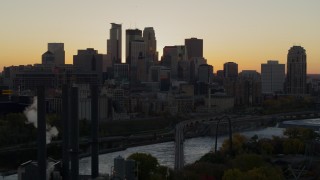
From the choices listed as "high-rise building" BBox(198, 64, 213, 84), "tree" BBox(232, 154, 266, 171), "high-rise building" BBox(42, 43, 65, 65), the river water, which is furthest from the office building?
"tree" BBox(232, 154, 266, 171)

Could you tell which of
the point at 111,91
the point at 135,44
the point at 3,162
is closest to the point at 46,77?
the point at 111,91

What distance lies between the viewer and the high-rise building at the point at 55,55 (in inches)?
2075

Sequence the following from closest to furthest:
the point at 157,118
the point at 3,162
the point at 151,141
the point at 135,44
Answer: the point at 3,162, the point at 151,141, the point at 157,118, the point at 135,44

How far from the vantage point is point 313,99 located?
51125 millimetres

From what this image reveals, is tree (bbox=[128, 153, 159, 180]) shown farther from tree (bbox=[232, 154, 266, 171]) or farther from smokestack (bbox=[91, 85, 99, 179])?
tree (bbox=[232, 154, 266, 171])

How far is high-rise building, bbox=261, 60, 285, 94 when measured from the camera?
71625 millimetres

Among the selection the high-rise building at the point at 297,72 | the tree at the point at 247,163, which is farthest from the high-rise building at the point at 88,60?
the tree at the point at 247,163

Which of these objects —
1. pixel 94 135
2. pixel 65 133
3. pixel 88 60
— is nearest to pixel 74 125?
pixel 65 133

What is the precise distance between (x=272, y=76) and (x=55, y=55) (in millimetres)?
26176

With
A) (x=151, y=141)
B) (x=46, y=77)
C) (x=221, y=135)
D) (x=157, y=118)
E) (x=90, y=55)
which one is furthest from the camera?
(x=90, y=55)

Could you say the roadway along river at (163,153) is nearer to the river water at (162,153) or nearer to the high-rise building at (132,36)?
the river water at (162,153)

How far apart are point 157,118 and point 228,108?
454 inches

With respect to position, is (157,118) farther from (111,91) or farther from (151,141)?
(151,141)

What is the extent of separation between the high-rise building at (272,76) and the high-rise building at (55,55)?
2358 cm
